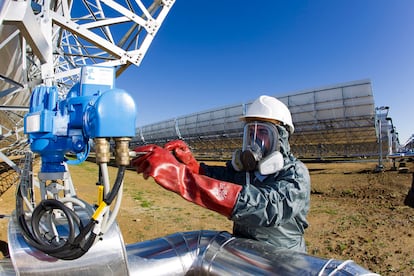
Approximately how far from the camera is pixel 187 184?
151 cm

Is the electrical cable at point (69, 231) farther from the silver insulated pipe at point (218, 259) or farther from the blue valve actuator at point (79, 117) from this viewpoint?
the silver insulated pipe at point (218, 259)

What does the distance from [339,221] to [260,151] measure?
5.37m

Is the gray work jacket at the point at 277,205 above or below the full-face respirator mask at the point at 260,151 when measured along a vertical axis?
below

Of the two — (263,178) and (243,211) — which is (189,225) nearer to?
(263,178)

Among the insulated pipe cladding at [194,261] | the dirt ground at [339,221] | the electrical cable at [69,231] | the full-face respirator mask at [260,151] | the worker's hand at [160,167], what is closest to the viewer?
the electrical cable at [69,231]

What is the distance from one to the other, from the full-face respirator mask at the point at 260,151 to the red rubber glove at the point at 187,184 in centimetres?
38

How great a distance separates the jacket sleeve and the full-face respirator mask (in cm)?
10

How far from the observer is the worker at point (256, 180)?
4.83 feet

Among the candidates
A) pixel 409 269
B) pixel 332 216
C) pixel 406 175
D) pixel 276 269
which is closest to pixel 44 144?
pixel 276 269

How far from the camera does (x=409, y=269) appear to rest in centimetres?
400

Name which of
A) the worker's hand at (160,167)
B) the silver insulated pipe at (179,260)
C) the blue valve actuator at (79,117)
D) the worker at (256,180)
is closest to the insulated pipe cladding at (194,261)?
the silver insulated pipe at (179,260)

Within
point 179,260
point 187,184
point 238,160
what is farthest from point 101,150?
point 238,160

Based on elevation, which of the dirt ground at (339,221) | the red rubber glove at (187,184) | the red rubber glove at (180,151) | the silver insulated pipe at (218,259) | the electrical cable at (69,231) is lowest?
the dirt ground at (339,221)

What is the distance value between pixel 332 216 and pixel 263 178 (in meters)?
5.75
